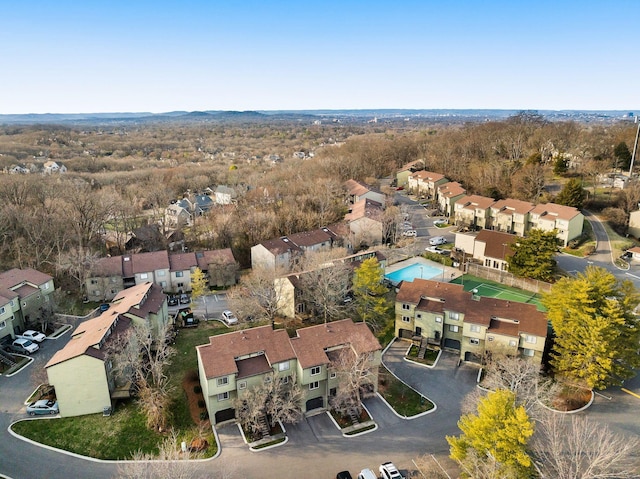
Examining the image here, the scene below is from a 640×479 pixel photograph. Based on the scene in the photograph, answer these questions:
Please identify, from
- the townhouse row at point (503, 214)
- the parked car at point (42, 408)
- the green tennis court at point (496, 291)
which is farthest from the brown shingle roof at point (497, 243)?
the parked car at point (42, 408)

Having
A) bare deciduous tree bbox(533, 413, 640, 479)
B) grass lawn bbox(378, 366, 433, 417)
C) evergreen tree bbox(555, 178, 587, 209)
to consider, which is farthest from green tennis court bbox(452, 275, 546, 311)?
evergreen tree bbox(555, 178, 587, 209)

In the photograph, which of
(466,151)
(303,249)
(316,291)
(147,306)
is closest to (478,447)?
(316,291)

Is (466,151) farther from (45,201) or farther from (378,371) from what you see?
(45,201)

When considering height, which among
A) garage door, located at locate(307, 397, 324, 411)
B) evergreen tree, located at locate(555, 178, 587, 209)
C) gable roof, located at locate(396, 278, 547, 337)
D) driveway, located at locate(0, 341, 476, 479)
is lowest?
driveway, located at locate(0, 341, 476, 479)

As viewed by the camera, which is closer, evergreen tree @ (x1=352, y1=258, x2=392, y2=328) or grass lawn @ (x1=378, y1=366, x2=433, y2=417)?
grass lawn @ (x1=378, y1=366, x2=433, y2=417)

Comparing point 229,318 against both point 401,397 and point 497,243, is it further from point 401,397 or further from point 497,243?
point 497,243

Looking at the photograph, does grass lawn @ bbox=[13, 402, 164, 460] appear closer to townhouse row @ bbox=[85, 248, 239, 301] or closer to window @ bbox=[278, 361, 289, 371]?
window @ bbox=[278, 361, 289, 371]

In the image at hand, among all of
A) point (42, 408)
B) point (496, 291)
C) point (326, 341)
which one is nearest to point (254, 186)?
point (496, 291)
